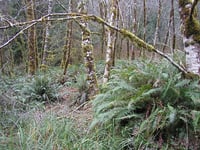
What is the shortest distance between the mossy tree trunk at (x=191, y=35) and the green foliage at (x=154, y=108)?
0.87 ft

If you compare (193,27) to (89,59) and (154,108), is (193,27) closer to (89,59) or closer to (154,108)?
(154,108)

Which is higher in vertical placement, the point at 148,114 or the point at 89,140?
the point at 148,114

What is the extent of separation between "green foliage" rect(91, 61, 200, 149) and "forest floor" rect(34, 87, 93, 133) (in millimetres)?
648

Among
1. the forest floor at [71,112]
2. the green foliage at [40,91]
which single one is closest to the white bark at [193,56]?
the forest floor at [71,112]

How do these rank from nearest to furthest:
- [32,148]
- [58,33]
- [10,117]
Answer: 1. [32,148]
2. [10,117]
3. [58,33]

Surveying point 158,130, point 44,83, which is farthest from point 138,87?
point 44,83

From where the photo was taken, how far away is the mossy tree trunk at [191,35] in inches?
197

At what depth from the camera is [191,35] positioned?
5.06m

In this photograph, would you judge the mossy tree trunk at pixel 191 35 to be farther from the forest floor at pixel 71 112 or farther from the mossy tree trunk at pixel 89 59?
the mossy tree trunk at pixel 89 59

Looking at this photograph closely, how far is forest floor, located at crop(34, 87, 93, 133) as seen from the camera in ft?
20.4

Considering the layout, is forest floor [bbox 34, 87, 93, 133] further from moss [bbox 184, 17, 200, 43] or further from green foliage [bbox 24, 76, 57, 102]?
moss [bbox 184, 17, 200, 43]

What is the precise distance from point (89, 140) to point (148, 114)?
1028 millimetres

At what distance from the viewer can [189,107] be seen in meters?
4.96

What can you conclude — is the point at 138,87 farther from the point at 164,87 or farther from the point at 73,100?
the point at 73,100
